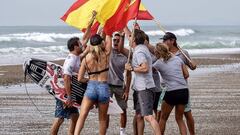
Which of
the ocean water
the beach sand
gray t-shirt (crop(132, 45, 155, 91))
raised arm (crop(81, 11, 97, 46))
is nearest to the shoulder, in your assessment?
gray t-shirt (crop(132, 45, 155, 91))

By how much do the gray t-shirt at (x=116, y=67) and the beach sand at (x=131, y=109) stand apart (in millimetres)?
1203

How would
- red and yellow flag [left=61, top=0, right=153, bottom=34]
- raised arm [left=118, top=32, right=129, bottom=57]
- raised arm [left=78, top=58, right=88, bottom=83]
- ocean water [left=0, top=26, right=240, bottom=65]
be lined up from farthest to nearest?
ocean water [left=0, top=26, right=240, bottom=65]
raised arm [left=118, top=32, right=129, bottom=57]
red and yellow flag [left=61, top=0, right=153, bottom=34]
raised arm [left=78, top=58, right=88, bottom=83]

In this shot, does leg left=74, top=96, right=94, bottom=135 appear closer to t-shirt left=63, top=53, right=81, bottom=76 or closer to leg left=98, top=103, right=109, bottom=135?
leg left=98, top=103, right=109, bottom=135

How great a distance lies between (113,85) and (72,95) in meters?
0.87

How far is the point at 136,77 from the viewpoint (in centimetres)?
1037

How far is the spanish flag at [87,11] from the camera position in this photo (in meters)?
10.8

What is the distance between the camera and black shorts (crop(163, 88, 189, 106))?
1039 centimetres

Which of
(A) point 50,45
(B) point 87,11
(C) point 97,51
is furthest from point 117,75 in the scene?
(A) point 50,45

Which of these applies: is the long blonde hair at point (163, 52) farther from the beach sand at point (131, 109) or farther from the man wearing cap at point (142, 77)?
the beach sand at point (131, 109)

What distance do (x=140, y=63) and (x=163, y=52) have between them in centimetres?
41

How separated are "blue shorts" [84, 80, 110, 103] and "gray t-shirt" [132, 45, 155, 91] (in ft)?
1.69

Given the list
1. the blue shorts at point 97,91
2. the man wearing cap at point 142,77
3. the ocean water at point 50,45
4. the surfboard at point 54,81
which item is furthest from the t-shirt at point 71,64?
the ocean water at point 50,45

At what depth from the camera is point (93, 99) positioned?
1023 cm

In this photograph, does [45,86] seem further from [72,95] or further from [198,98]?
[198,98]
